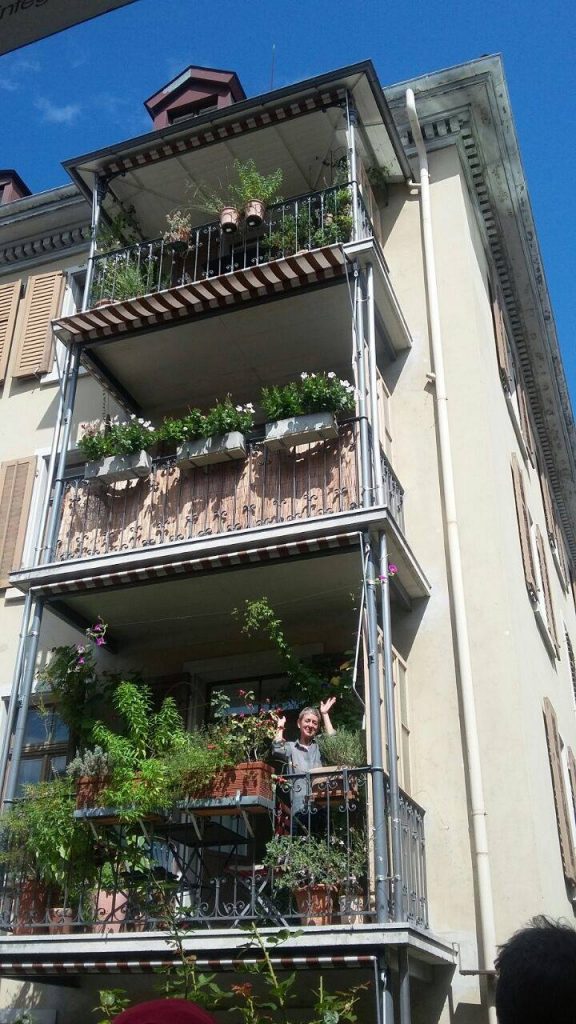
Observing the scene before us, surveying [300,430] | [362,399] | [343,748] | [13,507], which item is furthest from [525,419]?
[343,748]

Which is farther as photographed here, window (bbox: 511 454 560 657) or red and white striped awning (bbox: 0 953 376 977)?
window (bbox: 511 454 560 657)

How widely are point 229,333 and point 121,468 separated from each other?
83.5 inches

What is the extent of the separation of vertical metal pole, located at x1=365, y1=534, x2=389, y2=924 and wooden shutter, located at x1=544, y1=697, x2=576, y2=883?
327 centimetres

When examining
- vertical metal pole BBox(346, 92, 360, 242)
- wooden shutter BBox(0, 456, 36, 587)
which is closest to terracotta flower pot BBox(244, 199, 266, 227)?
vertical metal pole BBox(346, 92, 360, 242)

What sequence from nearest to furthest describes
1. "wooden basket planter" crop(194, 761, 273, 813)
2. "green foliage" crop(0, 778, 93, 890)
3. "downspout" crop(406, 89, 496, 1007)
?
"wooden basket planter" crop(194, 761, 273, 813), "downspout" crop(406, 89, 496, 1007), "green foliage" crop(0, 778, 93, 890)

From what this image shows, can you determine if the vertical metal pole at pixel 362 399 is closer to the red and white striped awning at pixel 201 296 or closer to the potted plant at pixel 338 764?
the red and white striped awning at pixel 201 296

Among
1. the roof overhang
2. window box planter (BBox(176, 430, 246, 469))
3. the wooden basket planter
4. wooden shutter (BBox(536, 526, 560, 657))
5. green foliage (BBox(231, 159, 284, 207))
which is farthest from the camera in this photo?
wooden shutter (BBox(536, 526, 560, 657))

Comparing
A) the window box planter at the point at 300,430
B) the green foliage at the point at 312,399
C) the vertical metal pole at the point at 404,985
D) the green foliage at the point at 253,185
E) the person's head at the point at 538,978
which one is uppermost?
the green foliage at the point at 253,185

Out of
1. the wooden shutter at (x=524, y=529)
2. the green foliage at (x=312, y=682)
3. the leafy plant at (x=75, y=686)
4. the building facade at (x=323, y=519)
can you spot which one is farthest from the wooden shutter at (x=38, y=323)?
the wooden shutter at (x=524, y=529)

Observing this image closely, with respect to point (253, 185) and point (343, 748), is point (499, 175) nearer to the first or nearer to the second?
point (253, 185)

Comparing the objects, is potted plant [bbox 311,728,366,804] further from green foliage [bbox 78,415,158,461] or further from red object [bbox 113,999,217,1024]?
red object [bbox 113,999,217,1024]

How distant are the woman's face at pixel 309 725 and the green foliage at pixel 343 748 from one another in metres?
0.23

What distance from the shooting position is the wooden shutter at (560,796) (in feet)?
33.1

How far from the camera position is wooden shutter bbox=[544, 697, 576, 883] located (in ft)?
33.1
